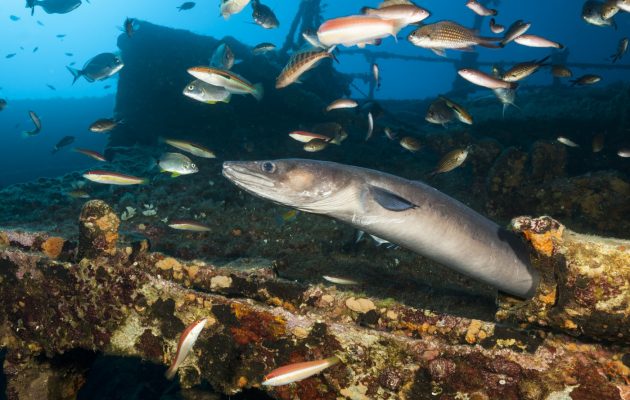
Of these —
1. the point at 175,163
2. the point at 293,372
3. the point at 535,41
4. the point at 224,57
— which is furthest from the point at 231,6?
the point at 293,372

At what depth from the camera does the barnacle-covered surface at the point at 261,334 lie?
7.64ft

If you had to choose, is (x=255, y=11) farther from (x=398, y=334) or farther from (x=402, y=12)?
(x=398, y=334)

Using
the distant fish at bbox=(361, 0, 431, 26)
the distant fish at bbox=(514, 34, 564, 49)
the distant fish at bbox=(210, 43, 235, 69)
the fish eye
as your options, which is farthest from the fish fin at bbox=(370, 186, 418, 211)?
the distant fish at bbox=(210, 43, 235, 69)

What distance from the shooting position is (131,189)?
333 inches

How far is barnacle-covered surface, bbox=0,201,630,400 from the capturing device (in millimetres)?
2330

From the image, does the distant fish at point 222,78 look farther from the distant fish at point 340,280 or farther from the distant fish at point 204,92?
the distant fish at point 340,280

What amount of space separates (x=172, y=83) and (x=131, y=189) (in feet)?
25.0

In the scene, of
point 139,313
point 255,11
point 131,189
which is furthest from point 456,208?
point 131,189

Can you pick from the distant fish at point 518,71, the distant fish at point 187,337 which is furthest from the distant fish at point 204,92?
the distant fish at point 518,71

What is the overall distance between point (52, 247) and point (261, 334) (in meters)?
2.83

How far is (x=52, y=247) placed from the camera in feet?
13.3

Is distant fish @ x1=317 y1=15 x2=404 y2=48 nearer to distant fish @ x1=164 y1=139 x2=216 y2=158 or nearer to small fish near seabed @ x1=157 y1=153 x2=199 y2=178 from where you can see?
small fish near seabed @ x1=157 y1=153 x2=199 y2=178

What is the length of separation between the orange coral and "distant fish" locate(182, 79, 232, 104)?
10.2 ft

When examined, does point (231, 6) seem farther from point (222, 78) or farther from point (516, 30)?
point (516, 30)
